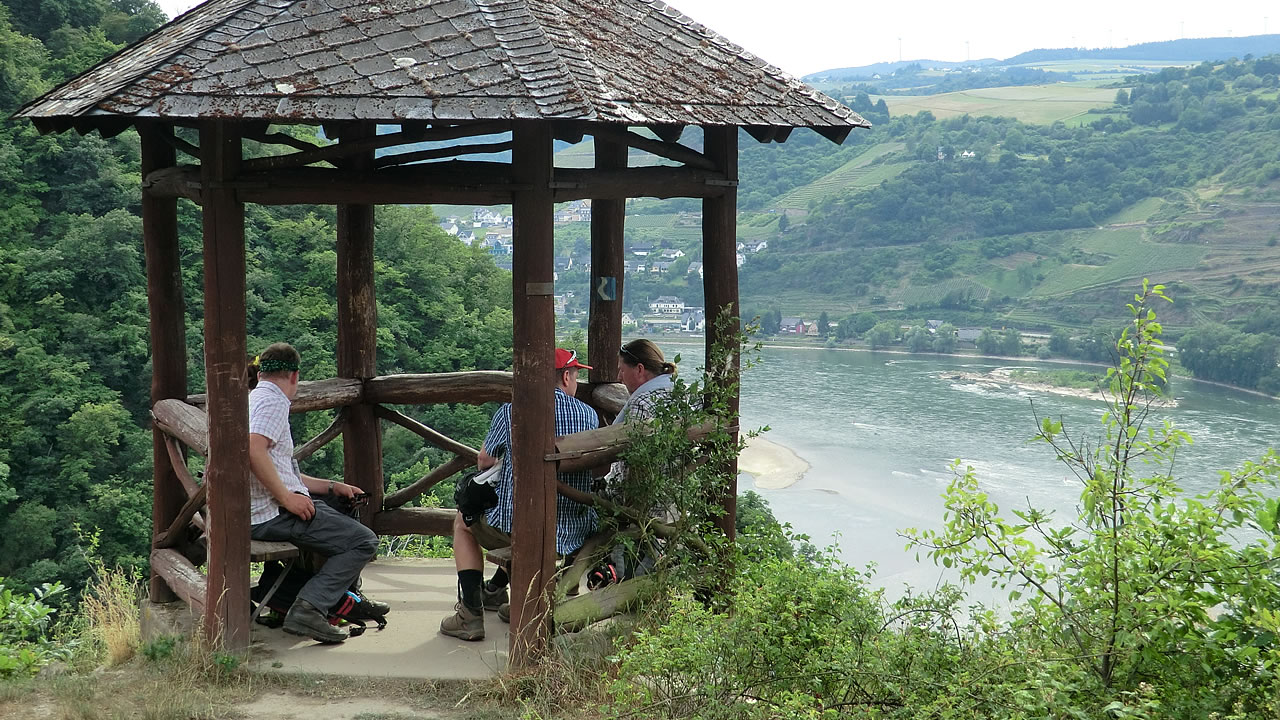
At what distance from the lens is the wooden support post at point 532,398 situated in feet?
15.2

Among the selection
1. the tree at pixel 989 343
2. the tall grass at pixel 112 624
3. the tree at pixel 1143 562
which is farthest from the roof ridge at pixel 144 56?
the tree at pixel 989 343

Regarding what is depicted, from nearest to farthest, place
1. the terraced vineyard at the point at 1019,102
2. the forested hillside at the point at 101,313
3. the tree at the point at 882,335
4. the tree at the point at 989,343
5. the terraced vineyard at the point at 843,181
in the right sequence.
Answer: the forested hillside at the point at 101,313 → the tree at the point at 989,343 → the tree at the point at 882,335 → the terraced vineyard at the point at 843,181 → the terraced vineyard at the point at 1019,102

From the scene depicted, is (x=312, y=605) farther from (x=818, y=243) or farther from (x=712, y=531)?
(x=818, y=243)

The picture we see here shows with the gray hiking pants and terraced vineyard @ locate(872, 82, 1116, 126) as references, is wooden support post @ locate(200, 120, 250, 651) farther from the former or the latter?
terraced vineyard @ locate(872, 82, 1116, 126)

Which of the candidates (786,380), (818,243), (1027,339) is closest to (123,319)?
(786,380)

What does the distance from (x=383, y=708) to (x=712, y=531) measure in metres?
1.76

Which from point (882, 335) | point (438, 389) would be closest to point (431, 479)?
point (438, 389)

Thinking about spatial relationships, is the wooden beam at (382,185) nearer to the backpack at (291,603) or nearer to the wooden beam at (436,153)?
the wooden beam at (436,153)

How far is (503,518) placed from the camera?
518 cm

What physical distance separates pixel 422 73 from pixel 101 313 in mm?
29270

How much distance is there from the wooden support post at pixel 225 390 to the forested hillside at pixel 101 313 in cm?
1974

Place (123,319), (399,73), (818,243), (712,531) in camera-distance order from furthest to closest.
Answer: (818,243)
(123,319)
(712,531)
(399,73)

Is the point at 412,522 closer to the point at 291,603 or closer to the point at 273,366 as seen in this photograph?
the point at 291,603

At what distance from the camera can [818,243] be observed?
86062 millimetres
